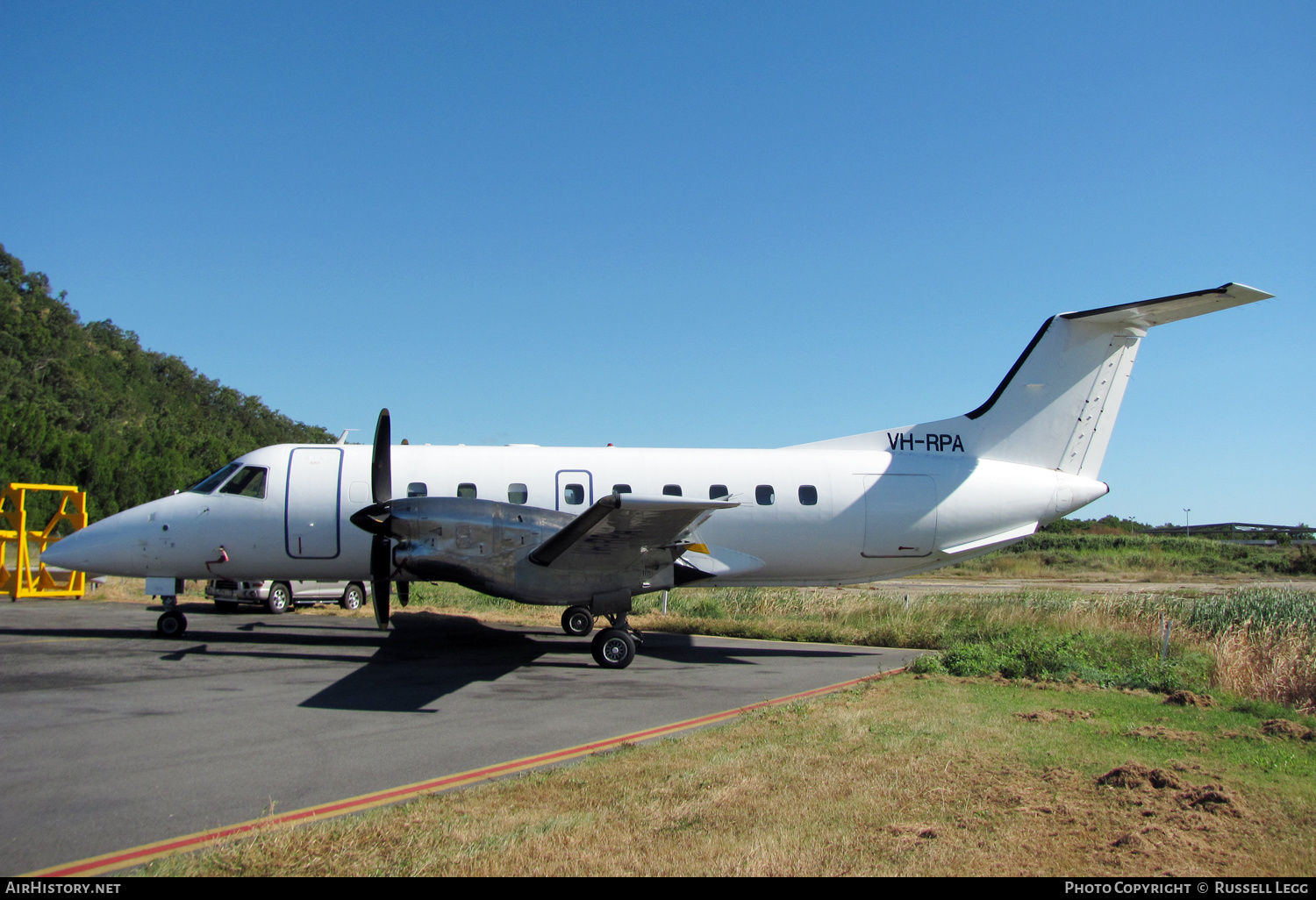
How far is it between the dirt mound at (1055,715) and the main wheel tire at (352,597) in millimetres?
18046

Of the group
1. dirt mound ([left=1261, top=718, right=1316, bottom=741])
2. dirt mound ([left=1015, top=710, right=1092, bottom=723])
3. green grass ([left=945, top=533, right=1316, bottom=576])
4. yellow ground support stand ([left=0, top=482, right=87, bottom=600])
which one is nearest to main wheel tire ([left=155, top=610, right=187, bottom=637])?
yellow ground support stand ([left=0, top=482, right=87, bottom=600])

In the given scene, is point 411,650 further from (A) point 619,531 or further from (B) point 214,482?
(A) point 619,531

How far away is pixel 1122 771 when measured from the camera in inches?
A: 244

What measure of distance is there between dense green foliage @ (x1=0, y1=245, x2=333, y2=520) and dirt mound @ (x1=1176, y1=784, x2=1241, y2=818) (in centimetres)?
3862

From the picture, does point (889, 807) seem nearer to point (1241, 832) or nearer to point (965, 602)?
point (1241, 832)

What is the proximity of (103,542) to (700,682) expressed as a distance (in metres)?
10.5

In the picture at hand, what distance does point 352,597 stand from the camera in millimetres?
22062

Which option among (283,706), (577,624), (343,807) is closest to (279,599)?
(577,624)

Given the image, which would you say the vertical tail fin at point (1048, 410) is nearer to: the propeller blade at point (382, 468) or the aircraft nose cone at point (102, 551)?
the propeller blade at point (382, 468)

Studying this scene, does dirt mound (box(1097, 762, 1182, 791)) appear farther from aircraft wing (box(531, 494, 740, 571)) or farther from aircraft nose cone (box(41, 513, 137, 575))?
aircraft nose cone (box(41, 513, 137, 575))

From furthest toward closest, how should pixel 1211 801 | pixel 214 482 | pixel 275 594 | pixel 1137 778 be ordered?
pixel 275 594, pixel 214 482, pixel 1137 778, pixel 1211 801

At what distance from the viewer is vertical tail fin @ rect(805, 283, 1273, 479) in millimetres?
15812

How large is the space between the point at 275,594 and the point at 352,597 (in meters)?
2.15

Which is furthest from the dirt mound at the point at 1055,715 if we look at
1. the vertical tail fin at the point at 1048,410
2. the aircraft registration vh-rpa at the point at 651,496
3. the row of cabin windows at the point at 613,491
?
the vertical tail fin at the point at 1048,410
